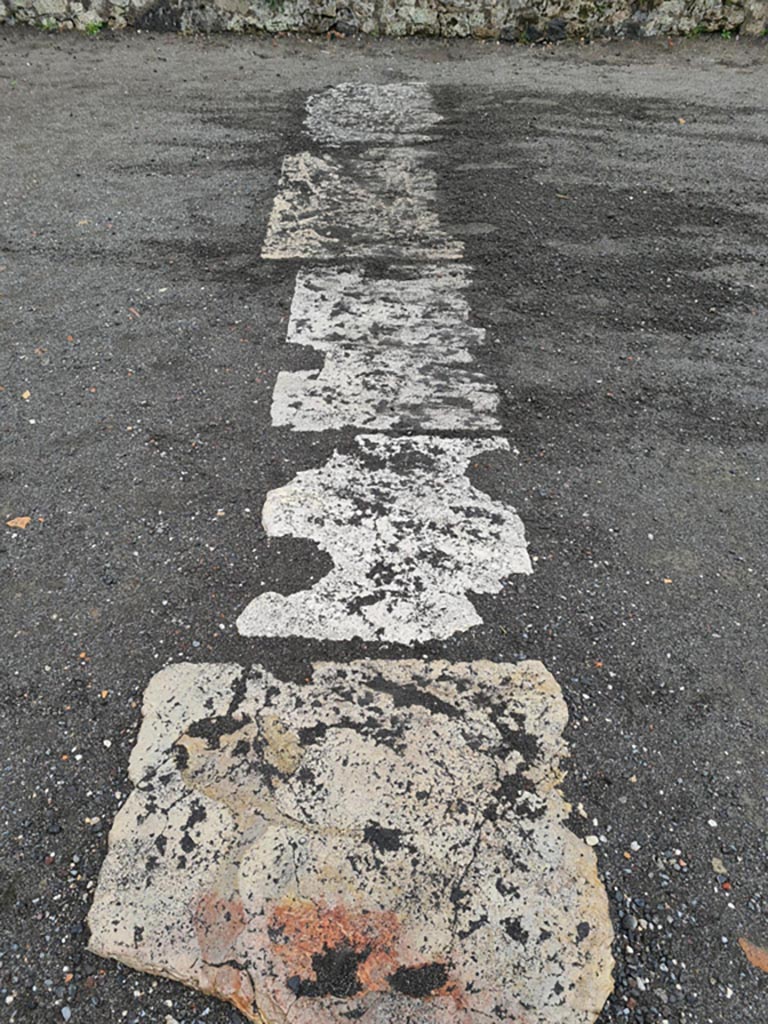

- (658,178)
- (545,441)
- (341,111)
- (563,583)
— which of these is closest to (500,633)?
(563,583)

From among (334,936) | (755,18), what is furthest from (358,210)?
(755,18)

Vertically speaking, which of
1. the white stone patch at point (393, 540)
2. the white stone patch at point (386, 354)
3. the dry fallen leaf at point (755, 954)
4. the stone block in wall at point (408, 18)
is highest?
the stone block in wall at point (408, 18)

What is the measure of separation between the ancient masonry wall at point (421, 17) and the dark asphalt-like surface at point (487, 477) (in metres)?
2.54

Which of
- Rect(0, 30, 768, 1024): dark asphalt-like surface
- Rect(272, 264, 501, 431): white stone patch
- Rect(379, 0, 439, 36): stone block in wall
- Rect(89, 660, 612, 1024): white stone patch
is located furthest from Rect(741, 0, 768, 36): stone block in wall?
Rect(89, 660, 612, 1024): white stone patch

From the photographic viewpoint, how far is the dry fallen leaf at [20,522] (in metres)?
2.71

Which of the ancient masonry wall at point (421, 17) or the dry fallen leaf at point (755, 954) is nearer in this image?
the dry fallen leaf at point (755, 954)

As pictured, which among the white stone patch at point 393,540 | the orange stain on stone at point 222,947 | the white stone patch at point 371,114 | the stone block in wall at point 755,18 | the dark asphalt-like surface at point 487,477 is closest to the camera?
the orange stain on stone at point 222,947

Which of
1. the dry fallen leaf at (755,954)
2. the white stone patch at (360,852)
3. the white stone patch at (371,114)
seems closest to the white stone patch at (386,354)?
the white stone patch at (360,852)

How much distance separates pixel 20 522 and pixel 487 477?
174cm

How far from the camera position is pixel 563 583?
2.55 m

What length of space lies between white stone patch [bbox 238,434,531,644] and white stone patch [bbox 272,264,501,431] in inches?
8.2

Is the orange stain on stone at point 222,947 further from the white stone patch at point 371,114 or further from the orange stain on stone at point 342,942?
the white stone patch at point 371,114

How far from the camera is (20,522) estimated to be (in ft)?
8.94

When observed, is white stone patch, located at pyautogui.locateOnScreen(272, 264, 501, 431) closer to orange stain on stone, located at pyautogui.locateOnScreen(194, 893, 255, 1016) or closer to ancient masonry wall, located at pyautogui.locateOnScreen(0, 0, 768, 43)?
orange stain on stone, located at pyautogui.locateOnScreen(194, 893, 255, 1016)
